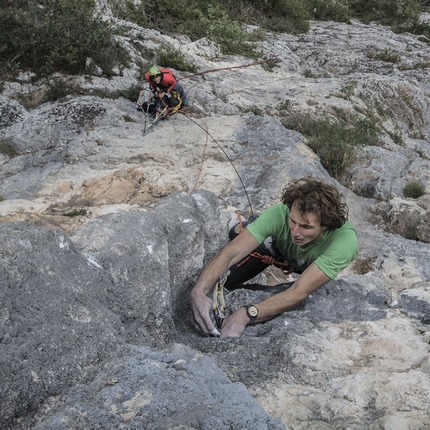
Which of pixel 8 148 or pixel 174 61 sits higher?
pixel 174 61

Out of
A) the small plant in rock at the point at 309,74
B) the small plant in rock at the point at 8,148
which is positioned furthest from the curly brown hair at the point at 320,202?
the small plant in rock at the point at 309,74

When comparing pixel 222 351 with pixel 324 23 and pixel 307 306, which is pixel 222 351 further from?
pixel 324 23

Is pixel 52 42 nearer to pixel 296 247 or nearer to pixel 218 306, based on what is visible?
pixel 296 247

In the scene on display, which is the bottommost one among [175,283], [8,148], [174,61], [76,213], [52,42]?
[8,148]

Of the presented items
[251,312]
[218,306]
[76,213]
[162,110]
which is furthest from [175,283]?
[162,110]

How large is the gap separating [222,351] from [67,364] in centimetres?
113

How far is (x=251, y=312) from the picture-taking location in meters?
3.26

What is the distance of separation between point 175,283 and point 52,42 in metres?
7.26

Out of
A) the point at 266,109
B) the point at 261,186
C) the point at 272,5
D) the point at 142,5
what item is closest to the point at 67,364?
the point at 261,186

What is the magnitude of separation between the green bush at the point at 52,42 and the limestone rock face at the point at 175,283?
0.42 m

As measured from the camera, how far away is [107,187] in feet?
19.5

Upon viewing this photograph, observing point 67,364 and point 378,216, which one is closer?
point 67,364

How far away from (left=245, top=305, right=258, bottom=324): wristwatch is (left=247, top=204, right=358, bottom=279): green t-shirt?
0.56m

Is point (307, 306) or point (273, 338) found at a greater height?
point (273, 338)
